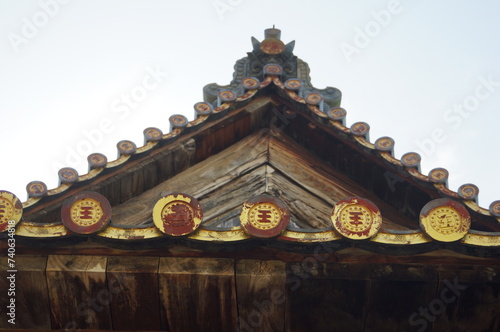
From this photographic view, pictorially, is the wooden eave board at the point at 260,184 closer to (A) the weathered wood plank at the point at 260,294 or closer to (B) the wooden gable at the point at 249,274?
(B) the wooden gable at the point at 249,274

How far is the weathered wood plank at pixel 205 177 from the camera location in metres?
7.26

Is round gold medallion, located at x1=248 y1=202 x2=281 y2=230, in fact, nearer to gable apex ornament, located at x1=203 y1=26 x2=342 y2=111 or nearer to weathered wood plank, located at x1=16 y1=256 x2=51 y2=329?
weathered wood plank, located at x1=16 y1=256 x2=51 y2=329

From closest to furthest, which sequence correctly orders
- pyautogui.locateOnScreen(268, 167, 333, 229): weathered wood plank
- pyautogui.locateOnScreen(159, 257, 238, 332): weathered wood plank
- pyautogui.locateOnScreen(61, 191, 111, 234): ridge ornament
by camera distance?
pyautogui.locateOnScreen(61, 191, 111, 234): ridge ornament → pyautogui.locateOnScreen(159, 257, 238, 332): weathered wood plank → pyautogui.locateOnScreen(268, 167, 333, 229): weathered wood plank

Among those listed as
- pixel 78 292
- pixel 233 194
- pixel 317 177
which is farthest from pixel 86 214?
pixel 317 177

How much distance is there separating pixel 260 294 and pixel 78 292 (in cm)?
138

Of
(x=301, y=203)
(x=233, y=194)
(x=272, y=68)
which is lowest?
(x=301, y=203)

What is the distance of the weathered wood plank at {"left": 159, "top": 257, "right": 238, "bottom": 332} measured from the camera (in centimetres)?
494

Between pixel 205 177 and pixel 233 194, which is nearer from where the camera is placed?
pixel 233 194

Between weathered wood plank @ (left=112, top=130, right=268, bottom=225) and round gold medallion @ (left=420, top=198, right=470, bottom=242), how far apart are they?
10.3ft

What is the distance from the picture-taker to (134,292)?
503cm

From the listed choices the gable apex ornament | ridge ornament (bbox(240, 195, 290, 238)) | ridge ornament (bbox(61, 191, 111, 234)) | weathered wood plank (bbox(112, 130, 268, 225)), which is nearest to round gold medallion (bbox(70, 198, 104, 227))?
ridge ornament (bbox(61, 191, 111, 234))

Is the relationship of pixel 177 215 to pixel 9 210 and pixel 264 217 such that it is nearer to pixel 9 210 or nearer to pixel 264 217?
pixel 264 217

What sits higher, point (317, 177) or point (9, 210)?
point (317, 177)

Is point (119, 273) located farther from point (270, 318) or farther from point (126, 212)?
point (126, 212)
